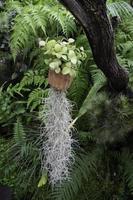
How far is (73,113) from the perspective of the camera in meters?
2.85

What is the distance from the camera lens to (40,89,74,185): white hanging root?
235cm

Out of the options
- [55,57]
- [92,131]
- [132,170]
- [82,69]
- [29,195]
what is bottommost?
[29,195]

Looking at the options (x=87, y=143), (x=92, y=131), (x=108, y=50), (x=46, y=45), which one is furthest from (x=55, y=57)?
(x=87, y=143)

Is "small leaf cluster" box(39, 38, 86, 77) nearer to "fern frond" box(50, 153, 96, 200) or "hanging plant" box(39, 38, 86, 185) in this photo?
"hanging plant" box(39, 38, 86, 185)

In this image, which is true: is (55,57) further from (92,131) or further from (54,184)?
(54,184)

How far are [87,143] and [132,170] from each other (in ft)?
1.29

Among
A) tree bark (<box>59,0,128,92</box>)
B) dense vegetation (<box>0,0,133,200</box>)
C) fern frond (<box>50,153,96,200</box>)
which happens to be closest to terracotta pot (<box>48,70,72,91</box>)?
tree bark (<box>59,0,128,92</box>)

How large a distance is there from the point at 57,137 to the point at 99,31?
71cm

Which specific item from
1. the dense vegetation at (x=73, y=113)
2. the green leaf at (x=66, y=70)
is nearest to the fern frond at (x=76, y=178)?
the dense vegetation at (x=73, y=113)

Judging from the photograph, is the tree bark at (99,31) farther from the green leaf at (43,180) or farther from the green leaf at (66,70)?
the green leaf at (43,180)

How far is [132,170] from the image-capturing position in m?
2.52

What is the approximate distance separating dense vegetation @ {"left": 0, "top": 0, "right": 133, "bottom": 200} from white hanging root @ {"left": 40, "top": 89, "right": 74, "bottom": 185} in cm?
7

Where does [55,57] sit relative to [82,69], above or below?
above

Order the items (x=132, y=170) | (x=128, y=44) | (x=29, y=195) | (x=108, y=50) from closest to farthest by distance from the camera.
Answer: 1. (x=108, y=50)
2. (x=132, y=170)
3. (x=29, y=195)
4. (x=128, y=44)
